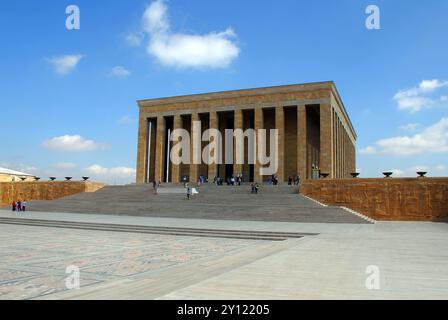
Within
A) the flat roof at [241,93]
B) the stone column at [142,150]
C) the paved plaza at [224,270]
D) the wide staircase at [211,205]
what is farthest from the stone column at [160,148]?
the paved plaza at [224,270]

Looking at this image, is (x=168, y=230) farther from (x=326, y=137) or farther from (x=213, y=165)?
(x=213, y=165)

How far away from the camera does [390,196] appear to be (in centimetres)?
2314

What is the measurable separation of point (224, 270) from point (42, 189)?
1233 inches

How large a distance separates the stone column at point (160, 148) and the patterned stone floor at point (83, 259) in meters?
28.7

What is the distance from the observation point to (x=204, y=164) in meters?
40.6

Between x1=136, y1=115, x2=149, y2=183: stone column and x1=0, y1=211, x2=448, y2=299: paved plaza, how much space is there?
29.4 metres

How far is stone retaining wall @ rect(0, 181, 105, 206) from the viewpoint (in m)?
32.4

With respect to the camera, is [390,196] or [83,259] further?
[390,196]

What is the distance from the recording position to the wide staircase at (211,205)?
19438mm

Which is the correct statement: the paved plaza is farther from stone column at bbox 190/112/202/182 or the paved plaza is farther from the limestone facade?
stone column at bbox 190/112/202/182

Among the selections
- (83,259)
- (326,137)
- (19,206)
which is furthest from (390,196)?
(19,206)

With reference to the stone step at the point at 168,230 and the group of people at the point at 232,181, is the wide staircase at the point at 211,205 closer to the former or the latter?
the group of people at the point at 232,181
